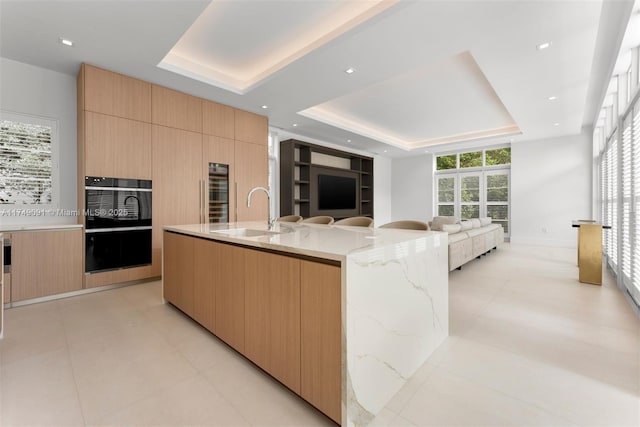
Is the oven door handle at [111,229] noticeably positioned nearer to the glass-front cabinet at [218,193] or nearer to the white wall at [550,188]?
the glass-front cabinet at [218,193]

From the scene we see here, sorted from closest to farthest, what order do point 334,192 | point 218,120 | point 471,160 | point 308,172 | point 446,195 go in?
point 218,120 < point 308,172 < point 334,192 < point 471,160 < point 446,195

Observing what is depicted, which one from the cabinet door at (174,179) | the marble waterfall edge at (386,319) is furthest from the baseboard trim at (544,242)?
the cabinet door at (174,179)

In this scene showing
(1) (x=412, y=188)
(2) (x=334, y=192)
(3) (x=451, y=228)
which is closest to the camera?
(3) (x=451, y=228)

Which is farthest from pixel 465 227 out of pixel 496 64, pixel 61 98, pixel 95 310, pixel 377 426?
pixel 61 98

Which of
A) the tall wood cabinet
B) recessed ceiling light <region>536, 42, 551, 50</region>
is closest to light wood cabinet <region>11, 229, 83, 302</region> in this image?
the tall wood cabinet

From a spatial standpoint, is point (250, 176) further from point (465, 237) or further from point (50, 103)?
point (465, 237)

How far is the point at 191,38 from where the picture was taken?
3.20 metres

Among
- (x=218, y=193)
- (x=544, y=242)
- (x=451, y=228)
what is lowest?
(x=544, y=242)

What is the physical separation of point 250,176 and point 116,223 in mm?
2057

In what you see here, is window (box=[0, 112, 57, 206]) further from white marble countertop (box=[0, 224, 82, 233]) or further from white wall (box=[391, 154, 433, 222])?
white wall (box=[391, 154, 433, 222])

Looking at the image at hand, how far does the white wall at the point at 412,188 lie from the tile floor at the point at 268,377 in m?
6.56

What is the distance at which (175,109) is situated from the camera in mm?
3959

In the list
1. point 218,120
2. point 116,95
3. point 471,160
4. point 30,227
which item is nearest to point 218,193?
point 218,120

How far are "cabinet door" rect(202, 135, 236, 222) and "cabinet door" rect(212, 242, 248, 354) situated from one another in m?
2.66
